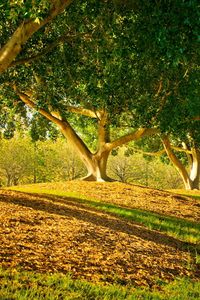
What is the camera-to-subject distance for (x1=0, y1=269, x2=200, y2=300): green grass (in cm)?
559

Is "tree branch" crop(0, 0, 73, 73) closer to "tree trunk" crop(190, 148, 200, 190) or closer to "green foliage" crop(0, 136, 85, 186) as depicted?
"tree trunk" crop(190, 148, 200, 190)

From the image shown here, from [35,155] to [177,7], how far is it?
173ft

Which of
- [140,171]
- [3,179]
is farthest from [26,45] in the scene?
[140,171]

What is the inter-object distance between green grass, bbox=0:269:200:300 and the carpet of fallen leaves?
14.9 inches

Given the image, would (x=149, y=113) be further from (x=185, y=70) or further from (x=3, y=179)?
(x=3, y=179)

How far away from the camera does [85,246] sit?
864 cm

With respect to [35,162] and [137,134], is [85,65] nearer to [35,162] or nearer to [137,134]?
[137,134]

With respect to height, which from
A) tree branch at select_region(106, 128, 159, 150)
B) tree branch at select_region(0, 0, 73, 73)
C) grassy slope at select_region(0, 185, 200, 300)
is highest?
tree branch at select_region(0, 0, 73, 73)

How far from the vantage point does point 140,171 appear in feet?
227

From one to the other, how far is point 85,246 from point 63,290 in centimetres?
268

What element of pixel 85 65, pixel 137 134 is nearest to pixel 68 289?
pixel 85 65

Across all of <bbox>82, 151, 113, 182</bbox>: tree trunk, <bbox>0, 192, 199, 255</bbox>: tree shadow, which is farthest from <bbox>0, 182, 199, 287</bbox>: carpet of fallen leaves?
<bbox>82, 151, 113, 182</bbox>: tree trunk

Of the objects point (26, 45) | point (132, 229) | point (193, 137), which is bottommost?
point (132, 229)

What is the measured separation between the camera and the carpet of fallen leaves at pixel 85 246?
282 inches
